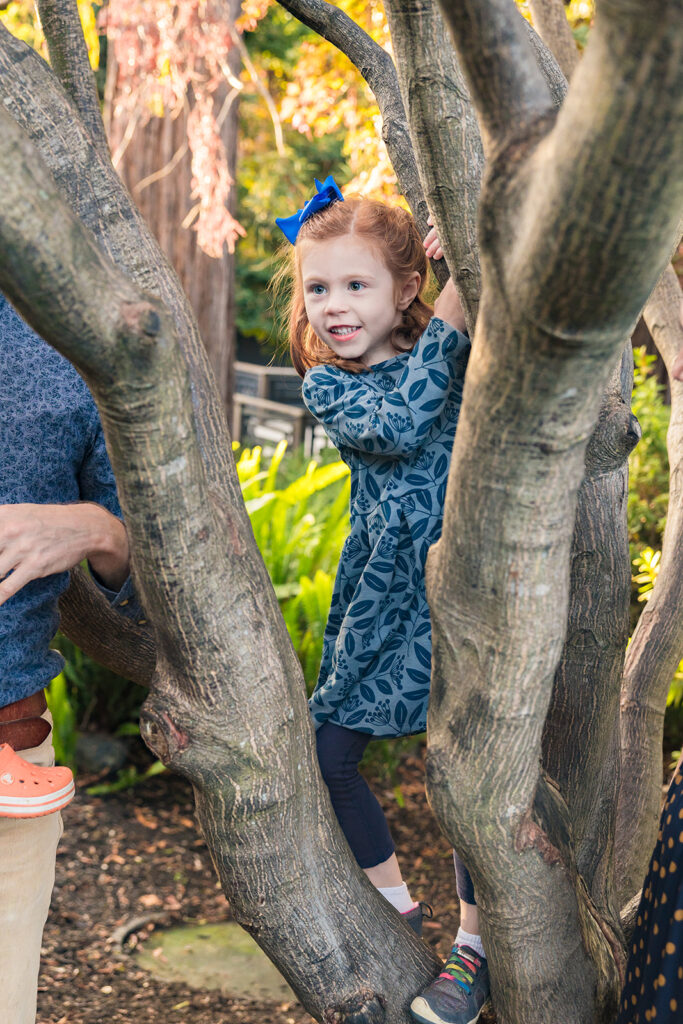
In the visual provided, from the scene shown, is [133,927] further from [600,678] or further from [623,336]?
[623,336]

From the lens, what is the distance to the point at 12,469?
5.19 ft

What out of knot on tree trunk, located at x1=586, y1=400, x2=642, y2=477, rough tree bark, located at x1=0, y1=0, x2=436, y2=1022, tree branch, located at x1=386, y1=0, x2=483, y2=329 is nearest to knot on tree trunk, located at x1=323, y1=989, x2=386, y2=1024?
rough tree bark, located at x1=0, y1=0, x2=436, y2=1022

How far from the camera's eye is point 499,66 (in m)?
0.96

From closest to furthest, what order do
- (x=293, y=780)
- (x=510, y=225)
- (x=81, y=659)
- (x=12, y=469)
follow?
(x=510, y=225) → (x=293, y=780) → (x=12, y=469) → (x=81, y=659)

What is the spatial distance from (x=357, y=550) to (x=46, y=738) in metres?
0.71

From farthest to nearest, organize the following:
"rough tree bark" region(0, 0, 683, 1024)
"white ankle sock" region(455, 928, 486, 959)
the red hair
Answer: the red hair, "white ankle sock" region(455, 928, 486, 959), "rough tree bark" region(0, 0, 683, 1024)

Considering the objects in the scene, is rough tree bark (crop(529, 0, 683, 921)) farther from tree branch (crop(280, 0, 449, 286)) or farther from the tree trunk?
the tree trunk

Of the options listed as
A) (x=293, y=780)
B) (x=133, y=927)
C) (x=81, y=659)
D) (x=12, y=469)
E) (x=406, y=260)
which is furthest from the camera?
(x=81, y=659)

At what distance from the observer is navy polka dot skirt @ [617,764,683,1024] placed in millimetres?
1353

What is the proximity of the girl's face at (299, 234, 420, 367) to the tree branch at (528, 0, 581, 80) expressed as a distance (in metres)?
1.30

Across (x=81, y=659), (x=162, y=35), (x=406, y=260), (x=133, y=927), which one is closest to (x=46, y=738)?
(x=406, y=260)

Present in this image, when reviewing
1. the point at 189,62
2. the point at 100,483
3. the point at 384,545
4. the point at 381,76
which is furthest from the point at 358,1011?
the point at 189,62

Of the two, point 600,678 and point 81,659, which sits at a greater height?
point 600,678

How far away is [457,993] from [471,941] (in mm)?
142
